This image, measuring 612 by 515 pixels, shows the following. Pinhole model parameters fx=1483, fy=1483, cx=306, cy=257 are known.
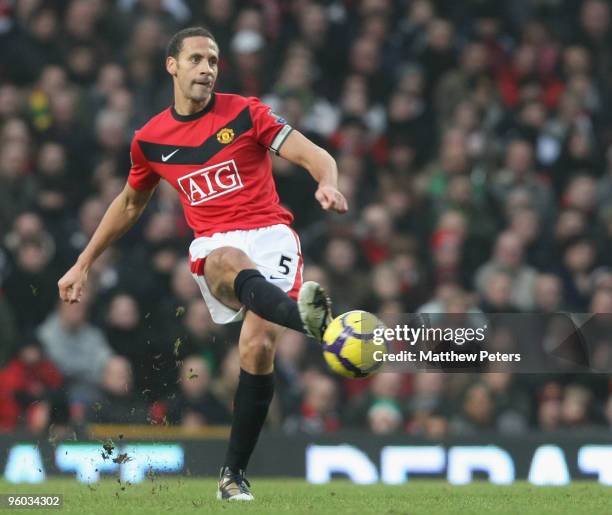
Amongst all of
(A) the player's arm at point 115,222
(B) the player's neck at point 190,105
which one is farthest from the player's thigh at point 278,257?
(A) the player's arm at point 115,222

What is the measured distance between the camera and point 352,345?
21.1ft

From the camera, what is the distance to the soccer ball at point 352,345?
253 inches

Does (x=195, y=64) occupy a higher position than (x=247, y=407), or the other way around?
(x=195, y=64)

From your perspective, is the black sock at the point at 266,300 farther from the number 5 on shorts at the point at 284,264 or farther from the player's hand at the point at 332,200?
the player's hand at the point at 332,200

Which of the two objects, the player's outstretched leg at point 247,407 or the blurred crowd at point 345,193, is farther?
the blurred crowd at point 345,193

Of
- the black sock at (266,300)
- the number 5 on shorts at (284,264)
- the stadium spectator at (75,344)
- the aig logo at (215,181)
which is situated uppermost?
the aig logo at (215,181)

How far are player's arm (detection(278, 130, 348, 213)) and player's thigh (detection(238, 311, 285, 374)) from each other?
0.72 meters

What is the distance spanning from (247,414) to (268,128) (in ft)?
4.63

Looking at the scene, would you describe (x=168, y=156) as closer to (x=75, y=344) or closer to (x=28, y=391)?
(x=28, y=391)

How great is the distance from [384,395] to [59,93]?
408 cm

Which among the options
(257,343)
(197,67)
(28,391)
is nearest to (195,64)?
(197,67)

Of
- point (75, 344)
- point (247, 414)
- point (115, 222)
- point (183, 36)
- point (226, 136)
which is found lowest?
point (247, 414)

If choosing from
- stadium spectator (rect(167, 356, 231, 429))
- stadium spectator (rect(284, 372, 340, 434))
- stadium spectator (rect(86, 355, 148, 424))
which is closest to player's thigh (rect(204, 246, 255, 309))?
stadium spectator (rect(86, 355, 148, 424))

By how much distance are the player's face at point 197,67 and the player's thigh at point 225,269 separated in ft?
2.68
